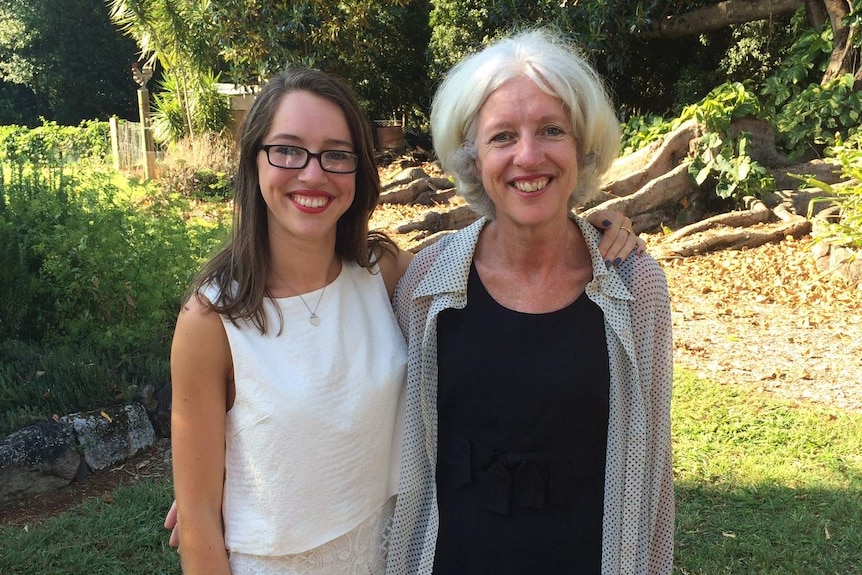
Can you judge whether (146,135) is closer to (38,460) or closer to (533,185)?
(38,460)

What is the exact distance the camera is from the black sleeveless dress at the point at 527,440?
1728mm

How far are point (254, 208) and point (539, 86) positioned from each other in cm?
74

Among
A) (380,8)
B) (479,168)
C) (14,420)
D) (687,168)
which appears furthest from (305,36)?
(479,168)

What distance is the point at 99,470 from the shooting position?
393 centimetres

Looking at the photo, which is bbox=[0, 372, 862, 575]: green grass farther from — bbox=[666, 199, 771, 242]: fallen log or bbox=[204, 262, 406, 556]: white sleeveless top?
bbox=[666, 199, 771, 242]: fallen log

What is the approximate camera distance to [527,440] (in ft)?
5.69

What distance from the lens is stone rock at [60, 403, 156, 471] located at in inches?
154

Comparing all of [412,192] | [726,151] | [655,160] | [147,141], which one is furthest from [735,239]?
[147,141]

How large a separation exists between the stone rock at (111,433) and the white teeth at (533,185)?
314cm

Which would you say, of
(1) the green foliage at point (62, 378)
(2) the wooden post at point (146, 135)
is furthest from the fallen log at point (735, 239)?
(2) the wooden post at point (146, 135)

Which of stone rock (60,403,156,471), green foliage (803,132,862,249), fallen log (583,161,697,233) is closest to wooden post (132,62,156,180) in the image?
fallen log (583,161,697,233)

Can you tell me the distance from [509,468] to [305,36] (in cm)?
1126

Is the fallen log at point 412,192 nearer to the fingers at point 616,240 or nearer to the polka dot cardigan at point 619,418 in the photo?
the fingers at point 616,240

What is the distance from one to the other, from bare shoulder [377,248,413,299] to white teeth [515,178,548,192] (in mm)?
443
